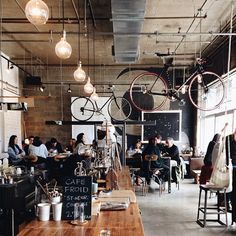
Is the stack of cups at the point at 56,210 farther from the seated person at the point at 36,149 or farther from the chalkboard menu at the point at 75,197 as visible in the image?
the seated person at the point at 36,149

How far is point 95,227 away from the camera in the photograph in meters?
2.20

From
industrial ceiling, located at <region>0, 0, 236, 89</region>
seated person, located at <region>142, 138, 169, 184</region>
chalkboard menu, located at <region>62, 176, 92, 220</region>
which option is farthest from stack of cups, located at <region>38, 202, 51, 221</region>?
seated person, located at <region>142, 138, 169, 184</region>

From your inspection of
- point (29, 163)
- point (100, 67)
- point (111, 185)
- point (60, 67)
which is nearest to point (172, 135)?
point (100, 67)

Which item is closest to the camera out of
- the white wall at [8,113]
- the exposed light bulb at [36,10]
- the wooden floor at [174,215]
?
the exposed light bulb at [36,10]

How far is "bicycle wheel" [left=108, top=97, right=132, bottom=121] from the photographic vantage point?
43.8 ft

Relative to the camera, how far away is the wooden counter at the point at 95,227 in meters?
2.11

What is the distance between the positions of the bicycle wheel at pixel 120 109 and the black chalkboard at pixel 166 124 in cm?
92

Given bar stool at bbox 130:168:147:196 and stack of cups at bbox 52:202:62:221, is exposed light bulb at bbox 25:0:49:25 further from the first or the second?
bar stool at bbox 130:168:147:196

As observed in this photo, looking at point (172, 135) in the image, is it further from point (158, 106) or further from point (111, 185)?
point (111, 185)

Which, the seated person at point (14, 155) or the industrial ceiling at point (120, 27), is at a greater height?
the industrial ceiling at point (120, 27)

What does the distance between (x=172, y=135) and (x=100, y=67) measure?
399 cm

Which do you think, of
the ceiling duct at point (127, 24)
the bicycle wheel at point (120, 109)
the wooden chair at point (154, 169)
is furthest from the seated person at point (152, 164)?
the bicycle wheel at point (120, 109)

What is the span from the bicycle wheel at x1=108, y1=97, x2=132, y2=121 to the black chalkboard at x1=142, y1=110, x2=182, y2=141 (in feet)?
3.01

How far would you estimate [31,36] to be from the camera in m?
8.88
